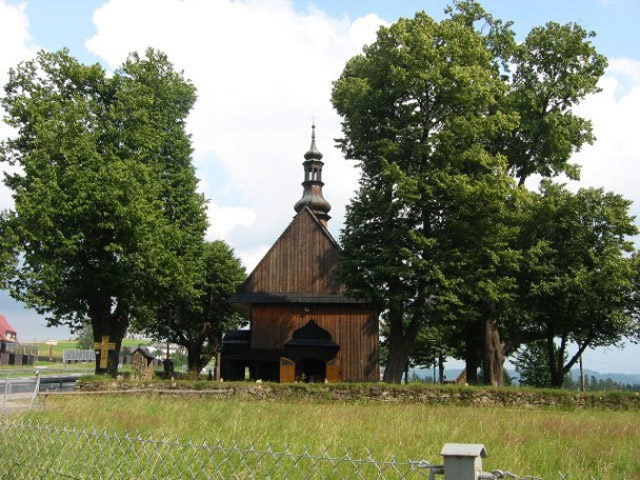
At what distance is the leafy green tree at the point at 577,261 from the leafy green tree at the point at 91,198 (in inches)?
688

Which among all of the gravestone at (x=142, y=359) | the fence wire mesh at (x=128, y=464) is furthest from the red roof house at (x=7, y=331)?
the fence wire mesh at (x=128, y=464)

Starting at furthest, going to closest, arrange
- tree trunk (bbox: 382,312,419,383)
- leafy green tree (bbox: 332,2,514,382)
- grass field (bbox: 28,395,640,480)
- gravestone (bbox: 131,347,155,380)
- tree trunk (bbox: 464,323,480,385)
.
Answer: gravestone (bbox: 131,347,155,380)
tree trunk (bbox: 464,323,480,385)
tree trunk (bbox: 382,312,419,383)
leafy green tree (bbox: 332,2,514,382)
grass field (bbox: 28,395,640,480)

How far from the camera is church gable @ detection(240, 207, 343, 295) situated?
35.0 m

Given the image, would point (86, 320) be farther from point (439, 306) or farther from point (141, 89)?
point (439, 306)

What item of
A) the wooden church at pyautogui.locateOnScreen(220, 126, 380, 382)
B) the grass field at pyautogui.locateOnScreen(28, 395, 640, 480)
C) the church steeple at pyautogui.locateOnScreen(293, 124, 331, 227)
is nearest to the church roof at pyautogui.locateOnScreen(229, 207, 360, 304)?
the wooden church at pyautogui.locateOnScreen(220, 126, 380, 382)

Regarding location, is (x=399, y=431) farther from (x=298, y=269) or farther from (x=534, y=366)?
(x=534, y=366)

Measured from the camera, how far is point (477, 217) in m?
26.1

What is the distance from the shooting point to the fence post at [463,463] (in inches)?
141

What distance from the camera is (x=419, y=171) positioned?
2688 cm

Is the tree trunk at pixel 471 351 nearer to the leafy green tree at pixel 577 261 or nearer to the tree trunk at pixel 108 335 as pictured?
the leafy green tree at pixel 577 261

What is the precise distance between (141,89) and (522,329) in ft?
76.6

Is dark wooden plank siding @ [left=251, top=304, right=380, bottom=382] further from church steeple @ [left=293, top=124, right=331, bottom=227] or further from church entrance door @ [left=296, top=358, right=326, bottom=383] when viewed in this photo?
church steeple @ [left=293, top=124, right=331, bottom=227]

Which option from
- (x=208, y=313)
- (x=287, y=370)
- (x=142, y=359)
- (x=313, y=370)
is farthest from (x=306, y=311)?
(x=142, y=359)

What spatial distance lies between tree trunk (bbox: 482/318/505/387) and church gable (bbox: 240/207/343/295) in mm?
8601
